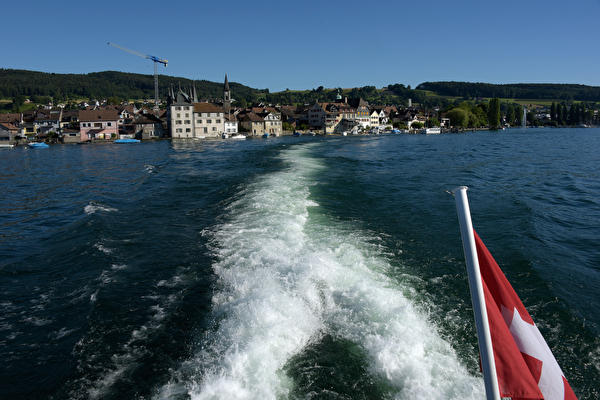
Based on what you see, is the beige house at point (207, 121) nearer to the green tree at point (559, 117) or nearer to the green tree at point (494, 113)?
the green tree at point (494, 113)

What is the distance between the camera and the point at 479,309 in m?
2.22

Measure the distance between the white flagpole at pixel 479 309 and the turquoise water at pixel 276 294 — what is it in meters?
2.54

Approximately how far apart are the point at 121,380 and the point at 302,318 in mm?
2860

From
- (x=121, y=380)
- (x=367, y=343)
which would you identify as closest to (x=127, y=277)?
(x=121, y=380)

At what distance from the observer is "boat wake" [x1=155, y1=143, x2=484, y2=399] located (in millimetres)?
4539

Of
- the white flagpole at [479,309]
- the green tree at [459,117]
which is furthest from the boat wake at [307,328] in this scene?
the green tree at [459,117]

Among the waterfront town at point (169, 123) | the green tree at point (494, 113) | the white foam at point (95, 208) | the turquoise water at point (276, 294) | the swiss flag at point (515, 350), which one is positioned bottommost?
the turquoise water at point (276, 294)

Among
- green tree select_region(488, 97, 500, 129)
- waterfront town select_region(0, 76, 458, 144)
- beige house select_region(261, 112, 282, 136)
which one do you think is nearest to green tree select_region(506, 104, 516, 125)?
green tree select_region(488, 97, 500, 129)

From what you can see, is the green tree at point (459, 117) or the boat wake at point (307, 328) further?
the green tree at point (459, 117)

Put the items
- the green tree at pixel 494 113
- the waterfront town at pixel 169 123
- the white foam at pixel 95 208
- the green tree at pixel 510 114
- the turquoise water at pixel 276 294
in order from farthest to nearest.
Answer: the green tree at pixel 510 114 → the green tree at pixel 494 113 → the waterfront town at pixel 169 123 → the white foam at pixel 95 208 → the turquoise water at pixel 276 294

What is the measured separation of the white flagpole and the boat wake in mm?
2542

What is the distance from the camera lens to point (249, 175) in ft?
75.2

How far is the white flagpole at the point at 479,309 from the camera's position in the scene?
2174mm

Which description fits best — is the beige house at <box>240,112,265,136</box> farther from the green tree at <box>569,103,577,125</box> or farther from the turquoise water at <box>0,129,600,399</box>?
the green tree at <box>569,103,577,125</box>
